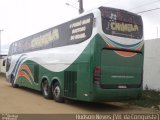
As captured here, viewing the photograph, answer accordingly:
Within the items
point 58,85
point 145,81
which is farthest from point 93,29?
point 145,81

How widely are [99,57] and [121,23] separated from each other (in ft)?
5.81

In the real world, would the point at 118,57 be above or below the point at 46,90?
above

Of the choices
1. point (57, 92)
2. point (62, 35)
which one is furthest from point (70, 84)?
point (62, 35)

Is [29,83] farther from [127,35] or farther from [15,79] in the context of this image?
[127,35]

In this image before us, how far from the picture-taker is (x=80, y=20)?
525 inches

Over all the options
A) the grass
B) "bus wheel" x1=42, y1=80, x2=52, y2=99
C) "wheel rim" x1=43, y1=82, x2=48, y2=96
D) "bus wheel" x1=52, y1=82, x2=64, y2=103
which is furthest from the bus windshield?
"wheel rim" x1=43, y1=82, x2=48, y2=96

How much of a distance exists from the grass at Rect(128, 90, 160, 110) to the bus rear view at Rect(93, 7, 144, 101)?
4.23ft

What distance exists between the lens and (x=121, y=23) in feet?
41.6

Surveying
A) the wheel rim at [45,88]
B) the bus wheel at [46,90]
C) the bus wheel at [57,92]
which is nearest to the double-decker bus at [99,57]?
the bus wheel at [57,92]

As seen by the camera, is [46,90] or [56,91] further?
[46,90]

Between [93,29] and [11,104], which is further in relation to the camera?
[11,104]

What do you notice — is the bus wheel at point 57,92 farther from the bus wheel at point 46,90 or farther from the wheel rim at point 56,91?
the bus wheel at point 46,90

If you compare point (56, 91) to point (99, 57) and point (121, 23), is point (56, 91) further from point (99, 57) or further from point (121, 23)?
point (121, 23)

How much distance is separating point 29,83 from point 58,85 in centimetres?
486
